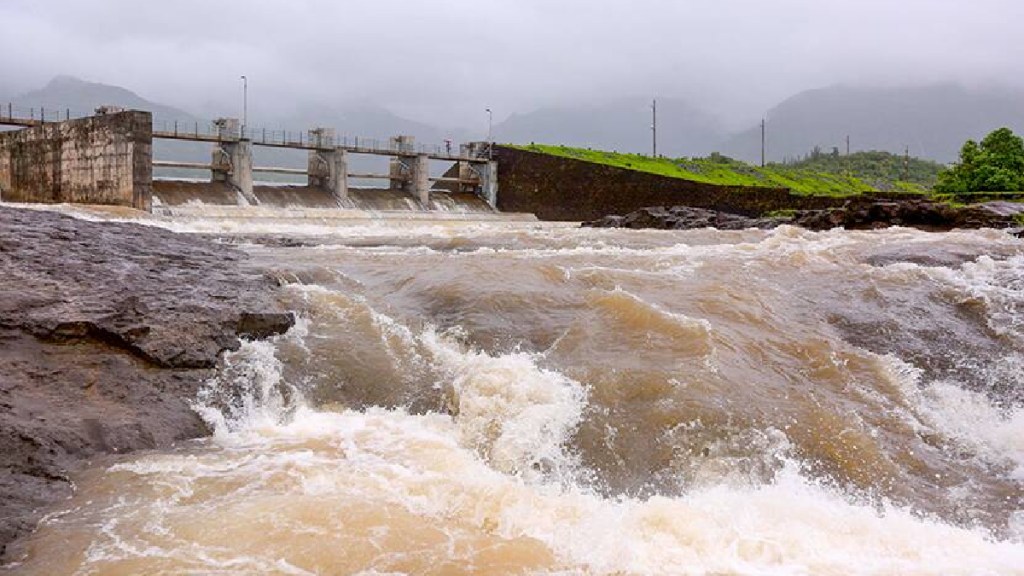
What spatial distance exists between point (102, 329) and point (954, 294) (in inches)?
354

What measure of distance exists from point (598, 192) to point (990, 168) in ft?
53.0

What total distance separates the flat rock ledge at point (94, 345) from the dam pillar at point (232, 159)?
22.3 metres

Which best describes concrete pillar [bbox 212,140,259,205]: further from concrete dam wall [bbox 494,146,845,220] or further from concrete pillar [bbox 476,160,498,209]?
concrete dam wall [bbox 494,146,845,220]

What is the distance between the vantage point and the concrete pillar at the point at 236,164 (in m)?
29.7

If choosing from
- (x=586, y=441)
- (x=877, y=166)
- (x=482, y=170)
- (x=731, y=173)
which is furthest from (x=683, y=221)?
(x=877, y=166)

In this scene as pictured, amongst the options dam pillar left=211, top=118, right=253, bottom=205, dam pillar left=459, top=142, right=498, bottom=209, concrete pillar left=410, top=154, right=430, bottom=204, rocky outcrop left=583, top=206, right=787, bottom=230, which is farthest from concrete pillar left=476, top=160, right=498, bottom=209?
dam pillar left=211, top=118, right=253, bottom=205

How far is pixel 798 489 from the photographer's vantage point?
16.0ft

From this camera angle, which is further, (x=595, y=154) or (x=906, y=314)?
(x=595, y=154)

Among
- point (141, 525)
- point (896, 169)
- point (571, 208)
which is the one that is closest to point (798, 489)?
point (141, 525)

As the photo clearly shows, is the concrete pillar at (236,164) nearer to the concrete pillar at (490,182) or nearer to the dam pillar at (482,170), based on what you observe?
the dam pillar at (482,170)

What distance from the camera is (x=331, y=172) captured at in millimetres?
33219

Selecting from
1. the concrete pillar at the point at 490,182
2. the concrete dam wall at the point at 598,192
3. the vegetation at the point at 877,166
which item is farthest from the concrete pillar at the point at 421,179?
the vegetation at the point at 877,166

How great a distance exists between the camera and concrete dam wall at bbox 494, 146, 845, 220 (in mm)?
34188

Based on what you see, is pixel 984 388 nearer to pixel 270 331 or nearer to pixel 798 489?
pixel 798 489
